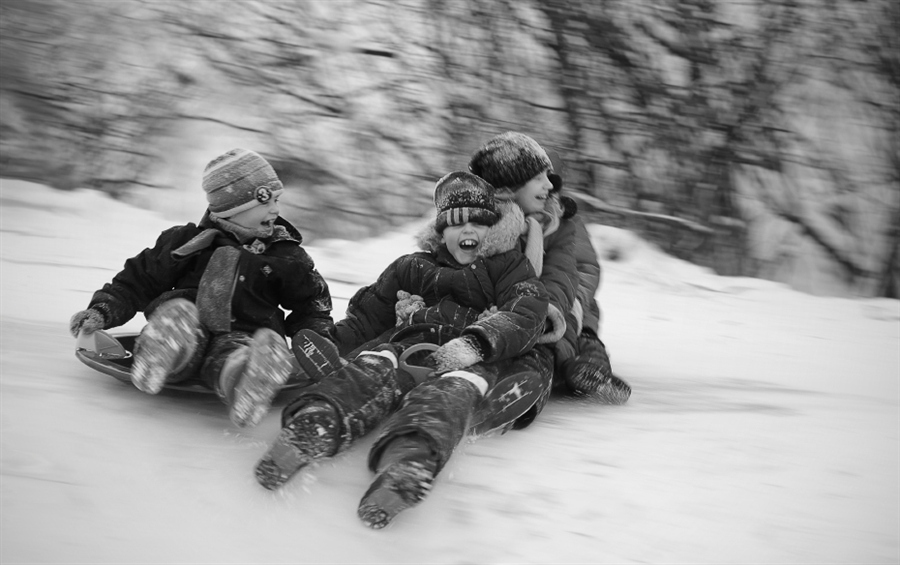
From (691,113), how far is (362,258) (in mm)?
2191

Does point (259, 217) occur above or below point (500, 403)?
above

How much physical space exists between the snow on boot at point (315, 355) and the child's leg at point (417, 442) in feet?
0.62

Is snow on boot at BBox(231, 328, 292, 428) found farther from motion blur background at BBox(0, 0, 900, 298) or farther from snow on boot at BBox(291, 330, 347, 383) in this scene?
motion blur background at BBox(0, 0, 900, 298)

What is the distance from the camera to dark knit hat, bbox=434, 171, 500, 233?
2131 mm

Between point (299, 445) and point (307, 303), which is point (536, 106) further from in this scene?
point (299, 445)

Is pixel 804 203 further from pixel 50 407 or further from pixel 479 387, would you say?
pixel 50 407

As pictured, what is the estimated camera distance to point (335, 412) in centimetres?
165

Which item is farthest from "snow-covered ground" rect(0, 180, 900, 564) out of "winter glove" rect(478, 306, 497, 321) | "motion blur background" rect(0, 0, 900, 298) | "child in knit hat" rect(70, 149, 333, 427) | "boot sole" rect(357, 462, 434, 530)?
"motion blur background" rect(0, 0, 900, 298)

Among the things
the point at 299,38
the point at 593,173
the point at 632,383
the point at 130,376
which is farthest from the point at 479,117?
the point at 130,376

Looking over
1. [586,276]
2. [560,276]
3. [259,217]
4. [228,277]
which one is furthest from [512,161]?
[228,277]

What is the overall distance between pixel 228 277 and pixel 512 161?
80cm

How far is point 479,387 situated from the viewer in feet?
5.90

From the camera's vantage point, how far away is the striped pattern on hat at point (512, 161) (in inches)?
89.6

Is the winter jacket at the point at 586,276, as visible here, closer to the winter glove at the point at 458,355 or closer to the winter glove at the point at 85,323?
the winter glove at the point at 458,355
